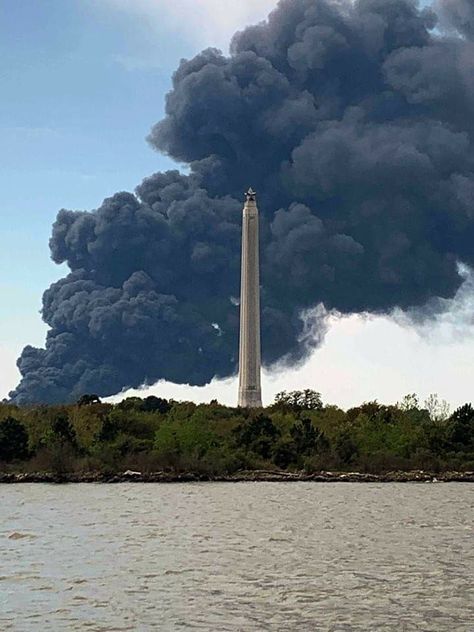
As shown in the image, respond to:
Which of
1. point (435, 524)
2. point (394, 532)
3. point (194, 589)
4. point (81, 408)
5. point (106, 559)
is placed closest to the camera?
point (194, 589)

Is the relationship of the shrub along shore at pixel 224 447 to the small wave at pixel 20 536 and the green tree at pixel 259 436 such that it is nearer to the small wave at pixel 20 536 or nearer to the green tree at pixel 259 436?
the green tree at pixel 259 436

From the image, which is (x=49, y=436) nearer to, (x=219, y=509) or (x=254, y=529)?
(x=219, y=509)

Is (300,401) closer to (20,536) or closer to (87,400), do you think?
(87,400)

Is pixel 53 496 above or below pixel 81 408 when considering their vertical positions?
below

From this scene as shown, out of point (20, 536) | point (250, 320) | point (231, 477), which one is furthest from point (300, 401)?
point (20, 536)

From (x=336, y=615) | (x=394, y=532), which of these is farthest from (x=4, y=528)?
(x=336, y=615)

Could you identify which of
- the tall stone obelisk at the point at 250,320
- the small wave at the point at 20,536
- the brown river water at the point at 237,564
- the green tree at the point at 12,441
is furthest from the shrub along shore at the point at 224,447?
the small wave at the point at 20,536

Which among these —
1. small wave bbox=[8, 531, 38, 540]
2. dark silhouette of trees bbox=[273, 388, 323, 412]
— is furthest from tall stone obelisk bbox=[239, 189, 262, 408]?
small wave bbox=[8, 531, 38, 540]

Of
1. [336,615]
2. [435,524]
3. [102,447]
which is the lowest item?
[336,615]
